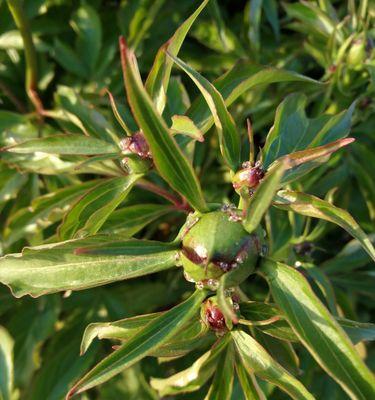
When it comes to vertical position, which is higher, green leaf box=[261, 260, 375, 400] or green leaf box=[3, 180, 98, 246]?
green leaf box=[3, 180, 98, 246]

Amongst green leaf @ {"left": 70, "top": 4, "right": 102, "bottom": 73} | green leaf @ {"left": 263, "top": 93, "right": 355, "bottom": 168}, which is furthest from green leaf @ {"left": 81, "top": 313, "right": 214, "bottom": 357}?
green leaf @ {"left": 70, "top": 4, "right": 102, "bottom": 73}

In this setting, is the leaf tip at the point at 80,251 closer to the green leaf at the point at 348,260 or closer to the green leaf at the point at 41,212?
the green leaf at the point at 41,212

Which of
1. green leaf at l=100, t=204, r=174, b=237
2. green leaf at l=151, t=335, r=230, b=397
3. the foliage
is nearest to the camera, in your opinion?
the foliage

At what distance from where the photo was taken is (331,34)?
119cm

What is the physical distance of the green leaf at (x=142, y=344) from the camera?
0.65 m

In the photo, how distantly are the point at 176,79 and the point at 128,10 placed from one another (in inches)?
14.3

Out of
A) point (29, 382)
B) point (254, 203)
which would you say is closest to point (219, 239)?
point (254, 203)

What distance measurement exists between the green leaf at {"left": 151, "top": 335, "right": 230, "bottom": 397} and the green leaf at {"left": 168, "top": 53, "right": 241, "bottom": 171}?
9.1 inches

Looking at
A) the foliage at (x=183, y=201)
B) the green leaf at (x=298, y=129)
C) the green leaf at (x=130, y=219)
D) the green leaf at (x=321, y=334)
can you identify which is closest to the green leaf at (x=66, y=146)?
the foliage at (x=183, y=201)

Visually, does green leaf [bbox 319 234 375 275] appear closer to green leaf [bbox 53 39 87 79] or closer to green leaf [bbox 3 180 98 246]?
green leaf [bbox 3 180 98 246]

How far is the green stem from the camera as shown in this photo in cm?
110

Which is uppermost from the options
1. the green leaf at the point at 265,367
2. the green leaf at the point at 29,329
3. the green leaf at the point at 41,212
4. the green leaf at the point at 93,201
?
the green leaf at the point at 93,201

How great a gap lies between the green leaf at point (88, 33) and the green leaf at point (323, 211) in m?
0.73

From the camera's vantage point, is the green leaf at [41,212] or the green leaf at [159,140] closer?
the green leaf at [159,140]
